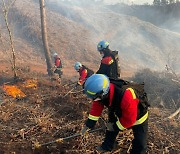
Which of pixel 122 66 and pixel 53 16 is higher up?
pixel 53 16

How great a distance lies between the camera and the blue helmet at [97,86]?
13.6 ft

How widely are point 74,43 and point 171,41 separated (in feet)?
39.6

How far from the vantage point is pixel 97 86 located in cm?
415

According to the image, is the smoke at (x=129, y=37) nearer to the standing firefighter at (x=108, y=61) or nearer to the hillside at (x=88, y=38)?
the hillside at (x=88, y=38)

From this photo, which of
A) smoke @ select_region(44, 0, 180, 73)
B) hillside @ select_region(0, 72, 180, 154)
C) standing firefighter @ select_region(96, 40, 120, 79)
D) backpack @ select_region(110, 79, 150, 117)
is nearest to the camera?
backpack @ select_region(110, 79, 150, 117)

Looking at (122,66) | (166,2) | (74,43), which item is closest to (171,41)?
(122,66)

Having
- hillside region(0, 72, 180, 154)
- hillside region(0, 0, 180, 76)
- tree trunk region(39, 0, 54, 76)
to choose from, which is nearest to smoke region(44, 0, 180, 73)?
hillside region(0, 0, 180, 76)

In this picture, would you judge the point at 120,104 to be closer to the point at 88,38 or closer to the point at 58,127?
the point at 58,127

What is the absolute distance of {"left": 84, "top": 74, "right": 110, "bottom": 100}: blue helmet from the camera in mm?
4160

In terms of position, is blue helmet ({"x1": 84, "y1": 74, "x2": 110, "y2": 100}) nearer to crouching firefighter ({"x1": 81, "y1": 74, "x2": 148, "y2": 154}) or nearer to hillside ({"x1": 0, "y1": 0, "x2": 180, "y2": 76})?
crouching firefighter ({"x1": 81, "y1": 74, "x2": 148, "y2": 154})

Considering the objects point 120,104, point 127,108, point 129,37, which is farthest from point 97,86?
point 129,37

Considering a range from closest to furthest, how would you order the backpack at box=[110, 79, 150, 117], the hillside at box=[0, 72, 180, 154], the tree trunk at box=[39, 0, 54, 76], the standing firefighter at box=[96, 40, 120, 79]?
the backpack at box=[110, 79, 150, 117] < the hillside at box=[0, 72, 180, 154] < the standing firefighter at box=[96, 40, 120, 79] < the tree trunk at box=[39, 0, 54, 76]

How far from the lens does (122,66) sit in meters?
23.6

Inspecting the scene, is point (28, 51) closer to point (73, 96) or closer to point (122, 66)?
point (122, 66)
